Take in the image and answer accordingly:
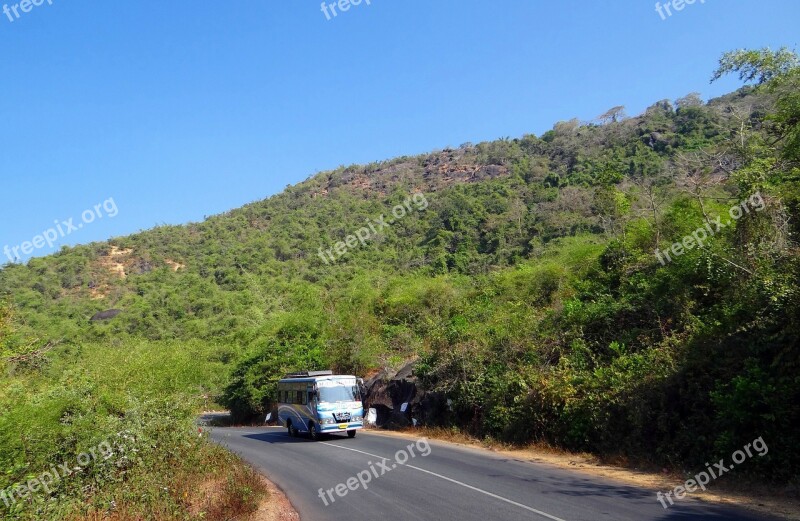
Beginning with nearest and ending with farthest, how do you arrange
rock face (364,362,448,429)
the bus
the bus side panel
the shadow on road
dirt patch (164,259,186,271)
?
the bus, the bus side panel, the shadow on road, rock face (364,362,448,429), dirt patch (164,259,186,271)

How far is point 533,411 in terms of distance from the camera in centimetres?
1797

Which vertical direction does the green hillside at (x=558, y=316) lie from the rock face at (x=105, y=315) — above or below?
below

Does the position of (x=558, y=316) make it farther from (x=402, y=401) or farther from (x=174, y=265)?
(x=174, y=265)

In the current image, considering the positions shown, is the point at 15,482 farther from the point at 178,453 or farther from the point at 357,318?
the point at 357,318

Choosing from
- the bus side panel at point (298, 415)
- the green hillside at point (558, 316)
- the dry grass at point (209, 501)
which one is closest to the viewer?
the dry grass at point (209, 501)

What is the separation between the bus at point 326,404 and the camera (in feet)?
71.3

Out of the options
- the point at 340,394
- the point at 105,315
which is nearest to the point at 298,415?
the point at 340,394

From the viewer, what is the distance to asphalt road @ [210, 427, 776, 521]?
9.20 metres

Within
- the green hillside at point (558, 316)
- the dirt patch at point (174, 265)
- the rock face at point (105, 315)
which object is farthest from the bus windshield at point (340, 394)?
the dirt patch at point (174, 265)

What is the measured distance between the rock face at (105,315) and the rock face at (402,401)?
43370 millimetres

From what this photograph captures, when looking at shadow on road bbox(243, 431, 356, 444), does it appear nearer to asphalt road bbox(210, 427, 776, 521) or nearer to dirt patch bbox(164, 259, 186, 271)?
asphalt road bbox(210, 427, 776, 521)

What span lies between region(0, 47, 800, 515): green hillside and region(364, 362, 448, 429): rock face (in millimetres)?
1285

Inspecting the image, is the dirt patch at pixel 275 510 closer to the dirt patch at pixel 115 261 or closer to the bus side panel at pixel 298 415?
the bus side panel at pixel 298 415

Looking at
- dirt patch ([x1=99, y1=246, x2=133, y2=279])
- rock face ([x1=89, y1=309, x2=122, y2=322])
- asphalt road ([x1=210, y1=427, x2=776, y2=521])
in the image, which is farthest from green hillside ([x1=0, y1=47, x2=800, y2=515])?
dirt patch ([x1=99, y1=246, x2=133, y2=279])
